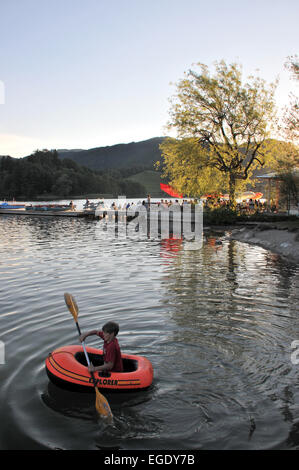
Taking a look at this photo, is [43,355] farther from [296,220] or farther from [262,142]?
[262,142]

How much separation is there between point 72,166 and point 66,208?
13878 centimetres

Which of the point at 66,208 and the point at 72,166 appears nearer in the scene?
the point at 66,208

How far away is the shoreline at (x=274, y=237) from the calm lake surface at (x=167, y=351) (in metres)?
4.44

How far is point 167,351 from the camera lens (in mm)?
8273

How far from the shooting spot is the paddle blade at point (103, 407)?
586cm

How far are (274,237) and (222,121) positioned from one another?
15.0 meters

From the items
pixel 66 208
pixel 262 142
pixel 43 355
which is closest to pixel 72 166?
pixel 66 208

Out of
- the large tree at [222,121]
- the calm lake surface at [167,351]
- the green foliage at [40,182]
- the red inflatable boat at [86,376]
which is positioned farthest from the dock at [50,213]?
the green foliage at [40,182]

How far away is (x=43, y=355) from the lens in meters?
8.05

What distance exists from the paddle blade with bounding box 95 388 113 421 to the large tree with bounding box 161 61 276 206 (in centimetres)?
3167

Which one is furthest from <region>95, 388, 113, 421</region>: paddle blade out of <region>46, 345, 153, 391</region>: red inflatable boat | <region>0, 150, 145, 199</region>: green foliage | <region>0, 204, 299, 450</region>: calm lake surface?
<region>0, 150, 145, 199</region>: green foliage

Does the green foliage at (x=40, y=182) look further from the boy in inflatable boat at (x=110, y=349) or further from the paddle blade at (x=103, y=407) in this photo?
the paddle blade at (x=103, y=407)

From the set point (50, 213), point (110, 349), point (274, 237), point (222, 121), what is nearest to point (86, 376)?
point (110, 349)
